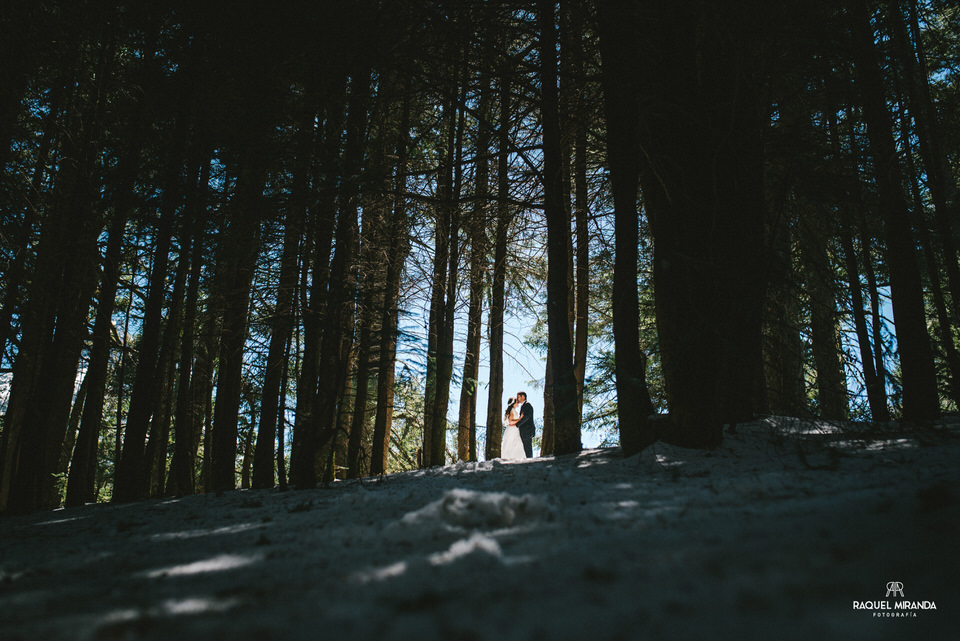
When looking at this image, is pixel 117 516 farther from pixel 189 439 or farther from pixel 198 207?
pixel 189 439

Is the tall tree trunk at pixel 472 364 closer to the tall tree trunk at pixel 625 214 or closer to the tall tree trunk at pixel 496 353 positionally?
the tall tree trunk at pixel 496 353

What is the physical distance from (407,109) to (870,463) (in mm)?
6510

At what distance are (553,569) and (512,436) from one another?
10.2m

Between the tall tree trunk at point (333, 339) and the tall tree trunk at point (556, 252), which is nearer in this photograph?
the tall tree trunk at point (333, 339)

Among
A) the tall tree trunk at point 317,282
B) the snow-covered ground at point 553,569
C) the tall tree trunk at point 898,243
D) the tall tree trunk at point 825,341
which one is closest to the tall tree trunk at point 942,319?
the tall tree trunk at point 898,243

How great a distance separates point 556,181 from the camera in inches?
223

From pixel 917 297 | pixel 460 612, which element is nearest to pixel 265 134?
pixel 460 612

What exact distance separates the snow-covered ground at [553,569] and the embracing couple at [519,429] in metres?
8.35

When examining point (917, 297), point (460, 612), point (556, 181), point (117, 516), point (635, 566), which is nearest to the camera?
point (460, 612)

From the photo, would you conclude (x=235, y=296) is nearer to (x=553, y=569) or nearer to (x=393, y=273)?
(x=393, y=273)

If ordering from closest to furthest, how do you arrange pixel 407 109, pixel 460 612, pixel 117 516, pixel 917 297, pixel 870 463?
pixel 460 612
pixel 870 463
pixel 117 516
pixel 917 297
pixel 407 109

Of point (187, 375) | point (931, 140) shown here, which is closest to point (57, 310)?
point (187, 375)

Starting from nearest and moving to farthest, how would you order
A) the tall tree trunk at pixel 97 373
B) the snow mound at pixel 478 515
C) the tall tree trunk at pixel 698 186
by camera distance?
the snow mound at pixel 478 515 < the tall tree trunk at pixel 698 186 < the tall tree trunk at pixel 97 373

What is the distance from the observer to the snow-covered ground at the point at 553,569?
0.96 metres
